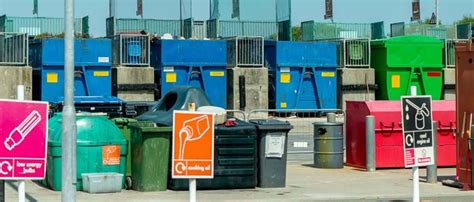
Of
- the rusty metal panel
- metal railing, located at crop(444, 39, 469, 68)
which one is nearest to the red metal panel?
the rusty metal panel

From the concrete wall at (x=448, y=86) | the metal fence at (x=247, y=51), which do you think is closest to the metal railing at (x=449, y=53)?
the concrete wall at (x=448, y=86)

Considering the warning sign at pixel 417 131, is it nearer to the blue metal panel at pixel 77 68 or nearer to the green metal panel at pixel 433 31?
the blue metal panel at pixel 77 68

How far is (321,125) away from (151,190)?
5.18 metres

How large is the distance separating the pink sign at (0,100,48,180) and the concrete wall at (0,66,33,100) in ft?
65.1

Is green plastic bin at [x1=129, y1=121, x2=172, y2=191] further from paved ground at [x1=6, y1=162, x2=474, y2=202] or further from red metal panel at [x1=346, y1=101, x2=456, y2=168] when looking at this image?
red metal panel at [x1=346, y1=101, x2=456, y2=168]

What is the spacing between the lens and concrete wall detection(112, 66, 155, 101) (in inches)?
1180

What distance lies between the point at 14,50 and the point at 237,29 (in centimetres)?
903

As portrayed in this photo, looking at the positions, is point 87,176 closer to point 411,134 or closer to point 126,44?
point 411,134

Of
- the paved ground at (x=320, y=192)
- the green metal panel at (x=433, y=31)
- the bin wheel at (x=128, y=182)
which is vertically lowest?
the paved ground at (x=320, y=192)

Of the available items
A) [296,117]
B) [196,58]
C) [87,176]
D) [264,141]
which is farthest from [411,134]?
[196,58]

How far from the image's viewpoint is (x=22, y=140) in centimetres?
916

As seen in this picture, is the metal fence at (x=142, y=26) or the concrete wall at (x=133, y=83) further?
the metal fence at (x=142, y=26)

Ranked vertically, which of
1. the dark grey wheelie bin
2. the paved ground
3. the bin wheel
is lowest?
the paved ground

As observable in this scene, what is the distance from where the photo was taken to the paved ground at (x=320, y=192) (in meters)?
13.5
